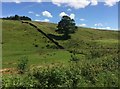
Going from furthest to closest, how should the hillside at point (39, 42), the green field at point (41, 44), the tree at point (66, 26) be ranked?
the tree at point (66, 26)
the hillside at point (39, 42)
the green field at point (41, 44)

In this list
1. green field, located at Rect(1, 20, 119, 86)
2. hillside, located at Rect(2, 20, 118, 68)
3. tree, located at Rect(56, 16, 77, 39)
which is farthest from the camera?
tree, located at Rect(56, 16, 77, 39)

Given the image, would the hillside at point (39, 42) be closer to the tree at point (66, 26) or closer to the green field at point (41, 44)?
the green field at point (41, 44)

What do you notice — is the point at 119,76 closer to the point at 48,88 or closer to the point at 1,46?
the point at 48,88

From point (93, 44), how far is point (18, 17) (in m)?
50.0

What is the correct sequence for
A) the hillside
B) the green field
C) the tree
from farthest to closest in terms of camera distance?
the tree → the hillside → the green field

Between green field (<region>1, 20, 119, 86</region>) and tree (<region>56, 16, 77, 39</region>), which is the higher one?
tree (<region>56, 16, 77, 39</region>)

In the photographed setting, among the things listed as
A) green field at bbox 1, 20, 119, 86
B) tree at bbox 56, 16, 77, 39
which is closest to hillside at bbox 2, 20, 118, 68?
green field at bbox 1, 20, 119, 86

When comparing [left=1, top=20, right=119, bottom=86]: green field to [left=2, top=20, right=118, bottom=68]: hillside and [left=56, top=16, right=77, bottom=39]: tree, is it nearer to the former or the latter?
[left=2, top=20, right=118, bottom=68]: hillside

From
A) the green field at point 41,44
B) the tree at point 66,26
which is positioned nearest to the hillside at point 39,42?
the green field at point 41,44

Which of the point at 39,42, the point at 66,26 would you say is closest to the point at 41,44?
the point at 39,42

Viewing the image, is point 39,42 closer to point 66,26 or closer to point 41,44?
point 41,44

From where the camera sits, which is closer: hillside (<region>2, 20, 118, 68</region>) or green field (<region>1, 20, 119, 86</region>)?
green field (<region>1, 20, 119, 86</region>)

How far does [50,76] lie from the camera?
844 inches

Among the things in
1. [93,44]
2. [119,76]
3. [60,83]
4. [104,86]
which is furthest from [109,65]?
[93,44]
